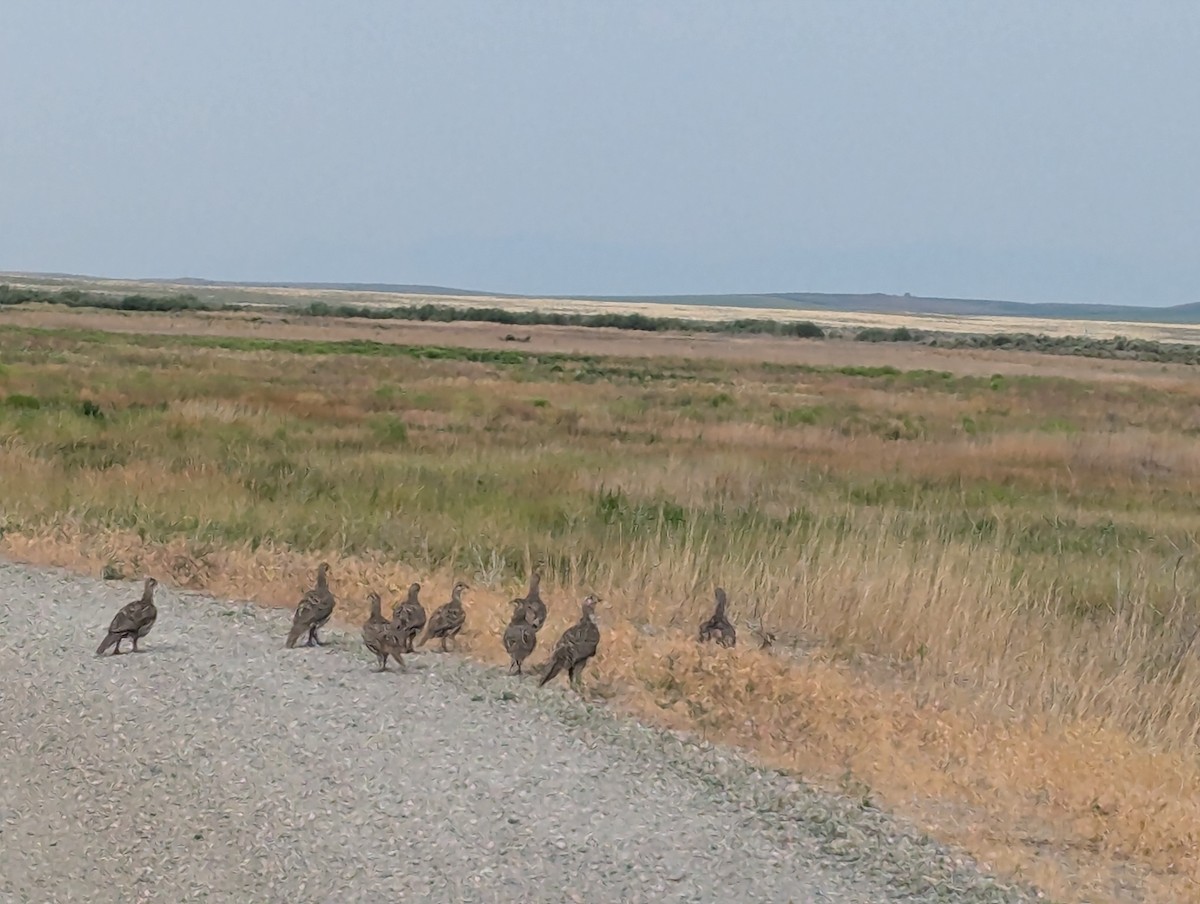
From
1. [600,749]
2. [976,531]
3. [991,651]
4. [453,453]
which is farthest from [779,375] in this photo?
[600,749]

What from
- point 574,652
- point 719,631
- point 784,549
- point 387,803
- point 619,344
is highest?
point 574,652

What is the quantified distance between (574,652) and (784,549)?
686cm

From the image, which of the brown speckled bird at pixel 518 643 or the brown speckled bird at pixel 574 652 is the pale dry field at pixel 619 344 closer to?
the brown speckled bird at pixel 518 643

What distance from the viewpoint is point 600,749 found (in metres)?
7.34

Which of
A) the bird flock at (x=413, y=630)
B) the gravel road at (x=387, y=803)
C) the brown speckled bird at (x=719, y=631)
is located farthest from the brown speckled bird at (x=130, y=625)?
the brown speckled bird at (x=719, y=631)

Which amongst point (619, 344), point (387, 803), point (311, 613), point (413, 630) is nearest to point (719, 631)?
point (413, 630)

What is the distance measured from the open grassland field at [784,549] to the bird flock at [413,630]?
255 mm

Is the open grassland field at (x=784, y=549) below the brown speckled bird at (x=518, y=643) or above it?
below

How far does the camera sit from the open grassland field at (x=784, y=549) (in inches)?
304

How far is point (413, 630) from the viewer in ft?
30.0

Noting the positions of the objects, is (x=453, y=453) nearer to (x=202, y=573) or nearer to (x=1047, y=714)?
(x=202, y=573)

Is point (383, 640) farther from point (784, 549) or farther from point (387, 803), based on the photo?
point (784, 549)

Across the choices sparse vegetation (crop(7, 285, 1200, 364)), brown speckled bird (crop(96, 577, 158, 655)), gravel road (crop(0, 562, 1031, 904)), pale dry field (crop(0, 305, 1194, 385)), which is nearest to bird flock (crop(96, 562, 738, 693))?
brown speckled bird (crop(96, 577, 158, 655))

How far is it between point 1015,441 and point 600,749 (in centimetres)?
2420
